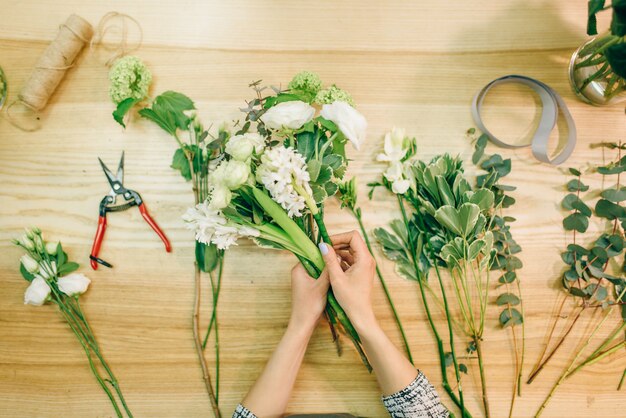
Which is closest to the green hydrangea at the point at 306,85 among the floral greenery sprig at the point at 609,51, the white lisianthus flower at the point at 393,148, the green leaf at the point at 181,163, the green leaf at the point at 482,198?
the white lisianthus flower at the point at 393,148

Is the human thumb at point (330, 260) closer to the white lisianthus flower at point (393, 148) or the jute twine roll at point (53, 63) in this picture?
the white lisianthus flower at point (393, 148)

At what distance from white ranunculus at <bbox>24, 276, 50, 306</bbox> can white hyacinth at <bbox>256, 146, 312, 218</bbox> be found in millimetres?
616

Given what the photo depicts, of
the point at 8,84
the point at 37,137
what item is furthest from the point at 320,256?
the point at 8,84

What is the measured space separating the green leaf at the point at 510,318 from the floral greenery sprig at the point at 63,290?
0.91 meters

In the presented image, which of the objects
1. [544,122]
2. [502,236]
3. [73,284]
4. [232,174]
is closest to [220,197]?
[232,174]

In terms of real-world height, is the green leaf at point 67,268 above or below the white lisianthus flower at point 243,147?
below

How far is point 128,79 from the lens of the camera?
0.95 meters

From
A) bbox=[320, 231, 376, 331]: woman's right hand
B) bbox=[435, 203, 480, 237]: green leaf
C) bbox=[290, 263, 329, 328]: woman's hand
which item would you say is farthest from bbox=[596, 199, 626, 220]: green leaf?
bbox=[290, 263, 329, 328]: woman's hand

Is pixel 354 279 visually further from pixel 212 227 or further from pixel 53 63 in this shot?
pixel 53 63

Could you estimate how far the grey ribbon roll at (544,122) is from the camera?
101 cm

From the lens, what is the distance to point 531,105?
1056 millimetres

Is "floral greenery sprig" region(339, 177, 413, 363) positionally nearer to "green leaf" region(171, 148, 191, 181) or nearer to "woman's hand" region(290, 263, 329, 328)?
"woman's hand" region(290, 263, 329, 328)

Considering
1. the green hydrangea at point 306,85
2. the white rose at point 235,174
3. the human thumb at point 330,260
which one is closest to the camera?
the white rose at point 235,174

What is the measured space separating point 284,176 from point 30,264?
69 cm
